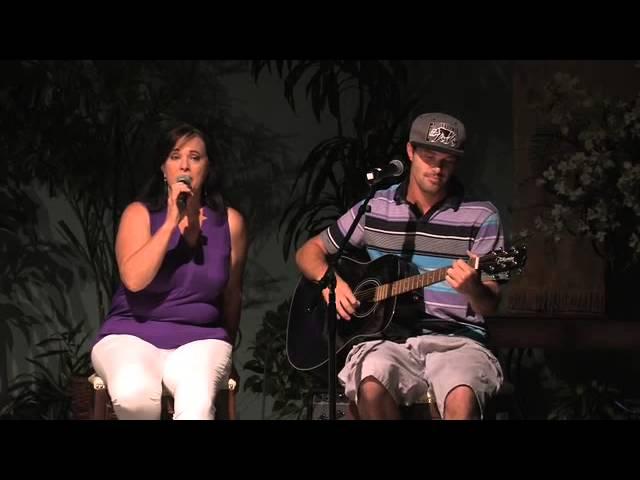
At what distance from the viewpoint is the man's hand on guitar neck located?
3.68 metres

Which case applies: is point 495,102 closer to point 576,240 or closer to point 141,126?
point 576,240

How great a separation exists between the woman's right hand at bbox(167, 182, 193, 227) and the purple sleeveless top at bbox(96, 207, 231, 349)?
0.21ft

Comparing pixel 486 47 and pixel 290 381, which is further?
pixel 290 381

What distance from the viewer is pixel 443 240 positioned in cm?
364

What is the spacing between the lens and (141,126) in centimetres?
507

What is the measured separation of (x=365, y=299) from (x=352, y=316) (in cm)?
8

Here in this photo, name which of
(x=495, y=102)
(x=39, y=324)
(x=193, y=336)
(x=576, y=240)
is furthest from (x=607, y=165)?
(x=39, y=324)

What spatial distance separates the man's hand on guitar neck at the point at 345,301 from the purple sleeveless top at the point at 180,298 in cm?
42

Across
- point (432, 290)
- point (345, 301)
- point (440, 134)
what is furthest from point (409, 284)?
point (440, 134)

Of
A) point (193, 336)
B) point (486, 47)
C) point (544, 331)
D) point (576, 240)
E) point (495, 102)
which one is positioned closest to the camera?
point (193, 336)

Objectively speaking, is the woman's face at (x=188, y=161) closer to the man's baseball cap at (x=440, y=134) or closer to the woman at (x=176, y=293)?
the woman at (x=176, y=293)

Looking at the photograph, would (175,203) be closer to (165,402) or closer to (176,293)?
(176,293)

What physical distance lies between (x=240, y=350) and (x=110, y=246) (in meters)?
0.83

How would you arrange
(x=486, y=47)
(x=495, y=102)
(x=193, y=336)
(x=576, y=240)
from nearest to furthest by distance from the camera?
1. (x=193, y=336)
2. (x=486, y=47)
3. (x=576, y=240)
4. (x=495, y=102)
